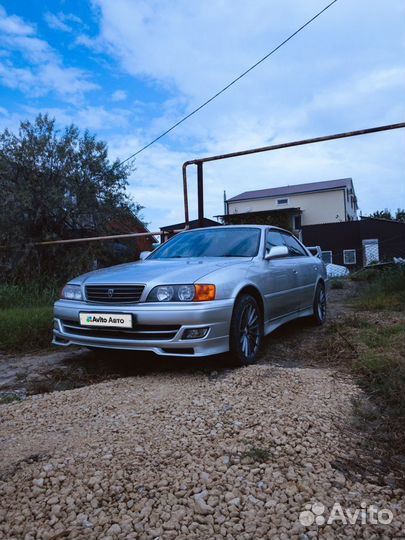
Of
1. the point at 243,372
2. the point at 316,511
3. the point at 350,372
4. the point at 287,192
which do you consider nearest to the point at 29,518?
the point at 316,511

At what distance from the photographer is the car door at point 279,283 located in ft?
15.6

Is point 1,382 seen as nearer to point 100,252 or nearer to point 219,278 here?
point 219,278

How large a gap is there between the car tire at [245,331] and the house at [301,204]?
29.0 m

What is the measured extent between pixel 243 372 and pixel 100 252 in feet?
25.2

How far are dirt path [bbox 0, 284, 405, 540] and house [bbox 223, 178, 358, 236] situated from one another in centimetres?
3028

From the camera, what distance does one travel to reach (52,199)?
32.6 ft

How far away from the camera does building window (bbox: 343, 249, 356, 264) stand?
2959cm

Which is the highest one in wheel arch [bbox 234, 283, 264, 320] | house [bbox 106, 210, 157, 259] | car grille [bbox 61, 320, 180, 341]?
house [bbox 106, 210, 157, 259]

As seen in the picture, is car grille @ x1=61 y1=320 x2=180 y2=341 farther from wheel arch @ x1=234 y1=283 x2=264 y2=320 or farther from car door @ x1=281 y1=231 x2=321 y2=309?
car door @ x1=281 y1=231 x2=321 y2=309

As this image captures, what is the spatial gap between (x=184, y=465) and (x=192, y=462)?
0.14ft

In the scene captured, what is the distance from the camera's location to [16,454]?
2.40 metres

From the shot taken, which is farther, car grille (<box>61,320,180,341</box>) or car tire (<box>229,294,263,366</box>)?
car tire (<box>229,294,263,366</box>)

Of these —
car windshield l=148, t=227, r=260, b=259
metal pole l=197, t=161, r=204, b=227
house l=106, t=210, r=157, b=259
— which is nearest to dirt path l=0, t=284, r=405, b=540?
car windshield l=148, t=227, r=260, b=259

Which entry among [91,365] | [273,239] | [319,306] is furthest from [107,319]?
[319,306]
